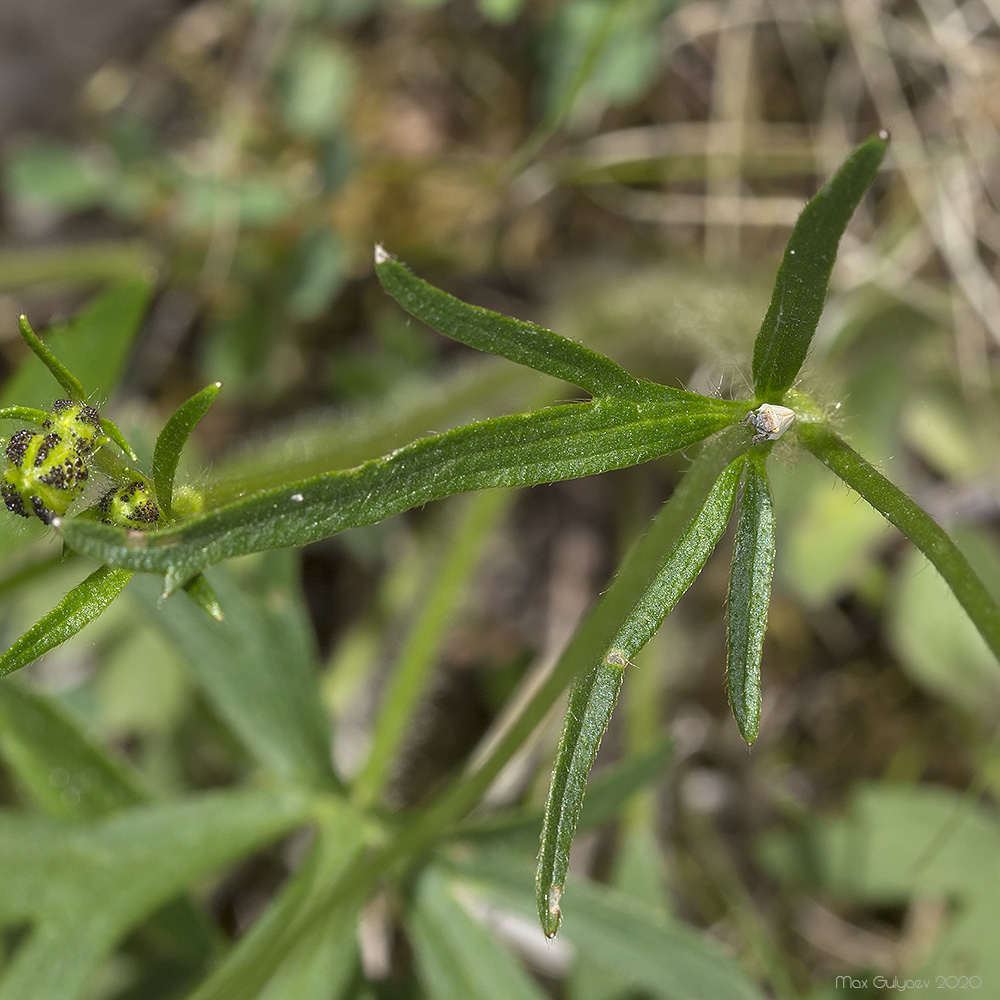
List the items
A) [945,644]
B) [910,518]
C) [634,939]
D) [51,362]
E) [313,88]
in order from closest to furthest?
[51,362] < [910,518] < [634,939] < [945,644] < [313,88]

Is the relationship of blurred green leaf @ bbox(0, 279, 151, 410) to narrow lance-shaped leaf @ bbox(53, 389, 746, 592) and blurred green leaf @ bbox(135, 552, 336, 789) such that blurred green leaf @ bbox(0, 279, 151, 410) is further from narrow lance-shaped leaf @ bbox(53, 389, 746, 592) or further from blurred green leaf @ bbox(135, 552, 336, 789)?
narrow lance-shaped leaf @ bbox(53, 389, 746, 592)

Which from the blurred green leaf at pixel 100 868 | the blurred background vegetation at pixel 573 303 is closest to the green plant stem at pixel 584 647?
the blurred green leaf at pixel 100 868

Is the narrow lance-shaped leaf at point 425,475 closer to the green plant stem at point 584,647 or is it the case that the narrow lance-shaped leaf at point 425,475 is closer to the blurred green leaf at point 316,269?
the green plant stem at point 584,647

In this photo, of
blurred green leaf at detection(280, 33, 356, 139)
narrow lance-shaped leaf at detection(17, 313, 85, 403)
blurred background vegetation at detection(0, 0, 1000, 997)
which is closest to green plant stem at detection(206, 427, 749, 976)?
narrow lance-shaped leaf at detection(17, 313, 85, 403)

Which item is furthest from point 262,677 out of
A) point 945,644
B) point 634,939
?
point 945,644

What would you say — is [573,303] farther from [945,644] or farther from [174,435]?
[174,435]

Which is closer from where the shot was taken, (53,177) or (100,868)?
(100,868)

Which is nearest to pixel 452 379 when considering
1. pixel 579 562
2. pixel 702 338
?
pixel 702 338
